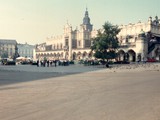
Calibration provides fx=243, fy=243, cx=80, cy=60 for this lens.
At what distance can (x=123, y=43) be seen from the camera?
78.6m

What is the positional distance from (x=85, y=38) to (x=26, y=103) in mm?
98939

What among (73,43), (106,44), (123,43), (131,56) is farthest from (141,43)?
(73,43)

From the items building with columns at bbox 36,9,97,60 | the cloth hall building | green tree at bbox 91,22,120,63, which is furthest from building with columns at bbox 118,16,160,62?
building with columns at bbox 36,9,97,60

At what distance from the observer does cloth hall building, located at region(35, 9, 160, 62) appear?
70250 mm

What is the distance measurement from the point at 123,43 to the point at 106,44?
2839cm

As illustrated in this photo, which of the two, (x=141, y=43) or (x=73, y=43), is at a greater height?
(x=73, y=43)

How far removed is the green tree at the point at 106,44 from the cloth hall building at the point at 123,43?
18.2 metres

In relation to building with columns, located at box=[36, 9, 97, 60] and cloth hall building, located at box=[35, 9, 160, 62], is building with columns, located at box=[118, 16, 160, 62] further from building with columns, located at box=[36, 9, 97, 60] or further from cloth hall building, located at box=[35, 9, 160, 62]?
building with columns, located at box=[36, 9, 97, 60]

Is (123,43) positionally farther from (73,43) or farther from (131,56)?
(73,43)

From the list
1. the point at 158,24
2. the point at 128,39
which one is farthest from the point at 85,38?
the point at 158,24

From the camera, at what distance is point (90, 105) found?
8.98 m

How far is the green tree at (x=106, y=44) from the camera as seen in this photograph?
169 feet

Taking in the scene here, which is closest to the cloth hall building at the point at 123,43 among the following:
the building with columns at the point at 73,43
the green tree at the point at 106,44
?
the building with columns at the point at 73,43

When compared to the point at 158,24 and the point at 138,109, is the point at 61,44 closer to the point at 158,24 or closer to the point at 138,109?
the point at 158,24
